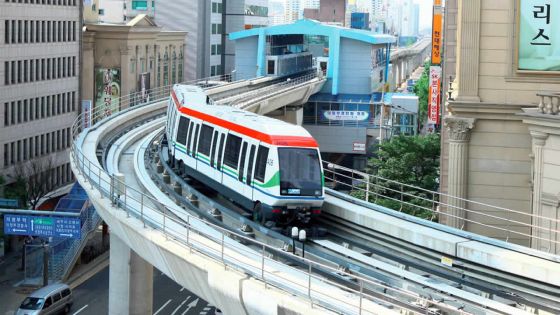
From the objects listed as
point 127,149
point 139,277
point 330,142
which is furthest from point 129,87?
point 139,277

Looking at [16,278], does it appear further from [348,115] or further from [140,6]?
[140,6]

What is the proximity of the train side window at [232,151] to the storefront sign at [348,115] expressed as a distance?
68.3m

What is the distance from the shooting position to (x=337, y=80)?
335ft

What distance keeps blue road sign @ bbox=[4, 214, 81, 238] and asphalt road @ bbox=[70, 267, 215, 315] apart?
287cm

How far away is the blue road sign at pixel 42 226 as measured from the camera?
47938 mm

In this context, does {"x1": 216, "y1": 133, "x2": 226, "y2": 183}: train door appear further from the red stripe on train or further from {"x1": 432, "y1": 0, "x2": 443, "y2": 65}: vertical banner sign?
{"x1": 432, "y1": 0, "x2": 443, "y2": 65}: vertical banner sign

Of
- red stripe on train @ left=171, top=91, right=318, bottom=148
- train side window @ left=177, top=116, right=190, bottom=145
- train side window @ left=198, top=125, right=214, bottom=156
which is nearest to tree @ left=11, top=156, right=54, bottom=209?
train side window @ left=177, top=116, right=190, bottom=145

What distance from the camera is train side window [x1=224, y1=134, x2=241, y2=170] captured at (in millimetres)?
31219

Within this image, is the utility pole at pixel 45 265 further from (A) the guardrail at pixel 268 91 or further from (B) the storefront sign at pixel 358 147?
(B) the storefront sign at pixel 358 147

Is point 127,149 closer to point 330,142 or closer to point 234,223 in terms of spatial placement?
point 234,223

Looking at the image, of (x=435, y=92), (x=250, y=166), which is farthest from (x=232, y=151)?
(x=435, y=92)

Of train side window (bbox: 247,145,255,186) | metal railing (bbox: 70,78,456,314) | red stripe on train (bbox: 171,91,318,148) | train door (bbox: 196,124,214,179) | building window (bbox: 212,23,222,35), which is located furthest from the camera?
building window (bbox: 212,23,222,35)

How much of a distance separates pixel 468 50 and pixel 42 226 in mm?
23557

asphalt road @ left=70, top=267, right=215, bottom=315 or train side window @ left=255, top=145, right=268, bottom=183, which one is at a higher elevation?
train side window @ left=255, top=145, right=268, bottom=183
